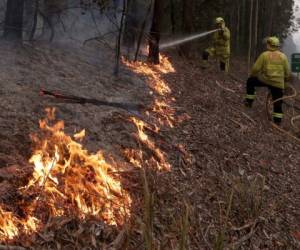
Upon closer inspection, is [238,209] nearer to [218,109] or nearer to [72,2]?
[218,109]

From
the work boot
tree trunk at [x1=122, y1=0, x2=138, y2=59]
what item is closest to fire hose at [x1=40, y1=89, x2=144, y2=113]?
the work boot

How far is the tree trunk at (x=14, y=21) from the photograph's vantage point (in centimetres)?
986

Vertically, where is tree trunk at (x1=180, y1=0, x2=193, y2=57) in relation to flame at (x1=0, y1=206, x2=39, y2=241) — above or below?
above

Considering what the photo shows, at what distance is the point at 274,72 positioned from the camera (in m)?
9.44

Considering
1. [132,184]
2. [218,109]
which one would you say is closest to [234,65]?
[218,109]

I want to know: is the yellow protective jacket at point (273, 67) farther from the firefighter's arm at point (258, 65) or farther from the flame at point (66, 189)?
the flame at point (66, 189)

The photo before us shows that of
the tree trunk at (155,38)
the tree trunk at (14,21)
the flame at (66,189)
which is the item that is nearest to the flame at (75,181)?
the flame at (66,189)

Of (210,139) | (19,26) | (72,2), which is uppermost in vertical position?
(72,2)

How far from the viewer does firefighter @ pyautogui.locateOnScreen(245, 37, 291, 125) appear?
9.45m

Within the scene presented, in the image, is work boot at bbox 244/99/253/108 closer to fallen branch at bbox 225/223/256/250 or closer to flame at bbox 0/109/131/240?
fallen branch at bbox 225/223/256/250

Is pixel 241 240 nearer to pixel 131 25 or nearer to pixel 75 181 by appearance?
pixel 75 181

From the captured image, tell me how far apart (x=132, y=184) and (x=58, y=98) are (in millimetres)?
2142

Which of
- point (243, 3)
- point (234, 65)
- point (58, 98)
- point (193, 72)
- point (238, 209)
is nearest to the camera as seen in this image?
point (238, 209)

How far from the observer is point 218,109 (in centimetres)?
950
